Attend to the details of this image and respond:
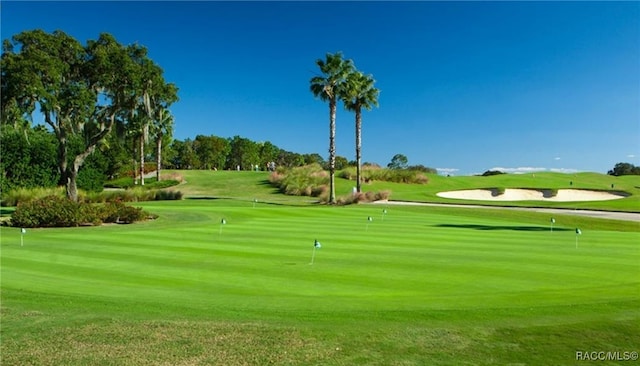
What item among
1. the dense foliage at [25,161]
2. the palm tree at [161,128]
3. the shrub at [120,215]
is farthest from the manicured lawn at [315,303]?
the palm tree at [161,128]

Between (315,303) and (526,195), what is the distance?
173ft

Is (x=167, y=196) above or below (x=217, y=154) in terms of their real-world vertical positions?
below

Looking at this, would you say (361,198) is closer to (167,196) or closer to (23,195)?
(167,196)

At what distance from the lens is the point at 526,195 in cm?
5459

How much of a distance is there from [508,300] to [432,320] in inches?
75.7

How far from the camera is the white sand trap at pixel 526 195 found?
169 feet

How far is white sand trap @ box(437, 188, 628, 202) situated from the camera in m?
51.6

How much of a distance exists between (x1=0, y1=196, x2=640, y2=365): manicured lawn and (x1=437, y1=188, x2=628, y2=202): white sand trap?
39.0 meters

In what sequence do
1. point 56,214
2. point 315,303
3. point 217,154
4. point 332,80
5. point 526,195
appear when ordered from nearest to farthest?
point 315,303 < point 56,214 < point 332,80 < point 526,195 < point 217,154

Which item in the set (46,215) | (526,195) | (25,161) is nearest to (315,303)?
(46,215)

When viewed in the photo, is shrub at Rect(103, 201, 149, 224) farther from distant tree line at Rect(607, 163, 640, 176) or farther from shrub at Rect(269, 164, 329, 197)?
distant tree line at Rect(607, 163, 640, 176)

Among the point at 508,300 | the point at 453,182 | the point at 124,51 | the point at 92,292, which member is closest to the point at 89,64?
the point at 124,51

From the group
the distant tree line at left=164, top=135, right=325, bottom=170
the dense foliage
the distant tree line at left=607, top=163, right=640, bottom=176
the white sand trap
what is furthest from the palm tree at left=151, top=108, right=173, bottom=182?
the distant tree line at left=607, top=163, right=640, bottom=176

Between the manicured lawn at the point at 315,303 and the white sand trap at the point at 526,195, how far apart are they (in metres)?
39.0
